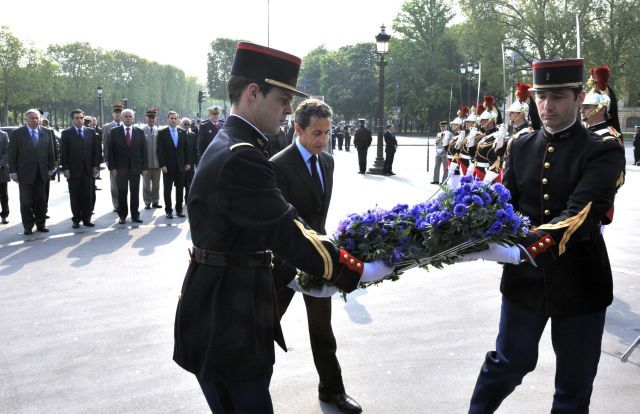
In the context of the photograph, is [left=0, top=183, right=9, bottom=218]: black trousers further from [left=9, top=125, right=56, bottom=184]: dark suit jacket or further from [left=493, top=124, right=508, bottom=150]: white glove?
[left=493, top=124, right=508, bottom=150]: white glove

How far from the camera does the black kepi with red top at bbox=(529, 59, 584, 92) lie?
3.29 m

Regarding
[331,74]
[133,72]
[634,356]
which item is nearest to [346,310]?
[634,356]

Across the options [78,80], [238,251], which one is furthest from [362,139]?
[78,80]

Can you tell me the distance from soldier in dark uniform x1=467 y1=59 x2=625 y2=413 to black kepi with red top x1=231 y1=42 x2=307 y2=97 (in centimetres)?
139

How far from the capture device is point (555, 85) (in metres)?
3.30

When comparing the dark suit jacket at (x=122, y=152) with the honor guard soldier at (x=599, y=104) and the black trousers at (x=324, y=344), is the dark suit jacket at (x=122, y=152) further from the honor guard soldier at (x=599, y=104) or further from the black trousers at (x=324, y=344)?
the black trousers at (x=324, y=344)

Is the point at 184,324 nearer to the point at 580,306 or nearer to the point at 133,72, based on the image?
the point at 580,306

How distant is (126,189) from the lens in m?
12.4

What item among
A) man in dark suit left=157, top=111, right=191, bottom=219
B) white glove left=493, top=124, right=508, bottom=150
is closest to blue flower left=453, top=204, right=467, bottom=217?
white glove left=493, top=124, right=508, bottom=150

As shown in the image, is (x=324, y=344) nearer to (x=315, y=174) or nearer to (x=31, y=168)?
(x=315, y=174)

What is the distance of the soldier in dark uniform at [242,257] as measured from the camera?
7.70 ft

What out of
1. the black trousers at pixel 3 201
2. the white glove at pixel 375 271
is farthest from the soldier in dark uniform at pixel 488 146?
the black trousers at pixel 3 201

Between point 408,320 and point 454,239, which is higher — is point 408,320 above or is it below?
below

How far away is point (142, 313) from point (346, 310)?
200cm
